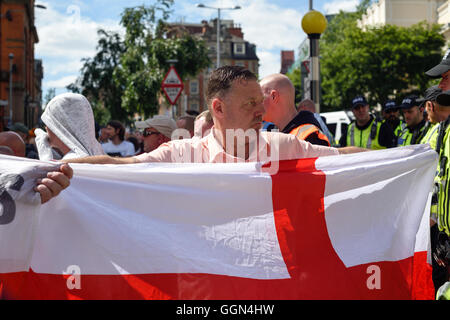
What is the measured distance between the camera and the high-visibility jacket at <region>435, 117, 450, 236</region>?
3465 millimetres

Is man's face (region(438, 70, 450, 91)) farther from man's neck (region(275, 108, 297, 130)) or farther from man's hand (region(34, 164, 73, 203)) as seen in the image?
man's hand (region(34, 164, 73, 203))

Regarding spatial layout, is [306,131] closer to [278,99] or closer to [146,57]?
[278,99]

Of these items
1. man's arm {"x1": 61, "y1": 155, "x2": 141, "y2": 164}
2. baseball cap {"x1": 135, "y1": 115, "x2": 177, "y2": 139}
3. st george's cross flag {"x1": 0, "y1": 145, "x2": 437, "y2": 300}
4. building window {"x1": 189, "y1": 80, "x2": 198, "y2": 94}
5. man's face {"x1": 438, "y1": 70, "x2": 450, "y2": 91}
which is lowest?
st george's cross flag {"x1": 0, "y1": 145, "x2": 437, "y2": 300}

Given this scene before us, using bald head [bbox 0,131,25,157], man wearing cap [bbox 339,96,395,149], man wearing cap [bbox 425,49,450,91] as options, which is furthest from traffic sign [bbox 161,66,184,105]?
man wearing cap [bbox 425,49,450,91]

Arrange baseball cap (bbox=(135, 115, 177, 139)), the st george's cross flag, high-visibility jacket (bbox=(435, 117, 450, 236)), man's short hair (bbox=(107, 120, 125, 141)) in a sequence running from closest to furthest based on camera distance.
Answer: the st george's cross flag, high-visibility jacket (bbox=(435, 117, 450, 236)), baseball cap (bbox=(135, 115, 177, 139)), man's short hair (bbox=(107, 120, 125, 141))

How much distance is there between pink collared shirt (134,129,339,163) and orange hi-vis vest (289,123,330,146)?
1049 millimetres

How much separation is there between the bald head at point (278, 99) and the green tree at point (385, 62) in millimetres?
42551

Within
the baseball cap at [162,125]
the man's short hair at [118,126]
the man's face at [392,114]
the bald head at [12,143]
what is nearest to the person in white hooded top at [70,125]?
the bald head at [12,143]

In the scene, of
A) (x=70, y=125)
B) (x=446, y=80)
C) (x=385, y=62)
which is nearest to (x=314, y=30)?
(x=446, y=80)

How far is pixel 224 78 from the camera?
307cm

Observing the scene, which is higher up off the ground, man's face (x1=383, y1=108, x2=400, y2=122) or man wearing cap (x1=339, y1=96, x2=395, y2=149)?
man's face (x1=383, y1=108, x2=400, y2=122)

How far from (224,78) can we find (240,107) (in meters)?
0.18

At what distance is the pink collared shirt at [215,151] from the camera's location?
3.10 meters
